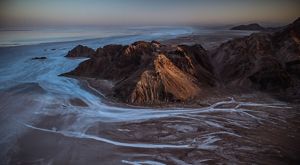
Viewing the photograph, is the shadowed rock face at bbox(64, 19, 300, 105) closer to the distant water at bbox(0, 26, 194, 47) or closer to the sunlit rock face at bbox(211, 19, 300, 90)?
the sunlit rock face at bbox(211, 19, 300, 90)

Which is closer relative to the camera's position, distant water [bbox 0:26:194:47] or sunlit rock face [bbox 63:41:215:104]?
sunlit rock face [bbox 63:41:215:104]

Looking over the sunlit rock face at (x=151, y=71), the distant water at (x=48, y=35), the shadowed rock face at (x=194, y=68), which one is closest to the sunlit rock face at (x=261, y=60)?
the shadowed rock face at (x=194, y=68)

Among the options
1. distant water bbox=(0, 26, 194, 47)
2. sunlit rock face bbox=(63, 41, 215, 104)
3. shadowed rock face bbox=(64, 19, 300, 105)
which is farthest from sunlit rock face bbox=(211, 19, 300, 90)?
distant water bbox=(0, 26, 194, 47)

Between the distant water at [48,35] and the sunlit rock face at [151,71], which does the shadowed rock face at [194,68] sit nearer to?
the sunlit rock face at [151,71]

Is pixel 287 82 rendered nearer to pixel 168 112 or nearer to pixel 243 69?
pixel 243 69

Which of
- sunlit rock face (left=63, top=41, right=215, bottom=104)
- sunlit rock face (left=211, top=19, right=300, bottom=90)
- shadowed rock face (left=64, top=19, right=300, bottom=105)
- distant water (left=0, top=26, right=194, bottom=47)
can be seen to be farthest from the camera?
distant water (left=0, top=26, right=194, bottom=47)

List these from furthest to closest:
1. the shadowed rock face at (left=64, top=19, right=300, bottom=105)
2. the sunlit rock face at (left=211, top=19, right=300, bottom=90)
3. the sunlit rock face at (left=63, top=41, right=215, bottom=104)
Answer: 1. the sunlit rock face at (left=211, top=19, right=300, bottom=90)
2. the shadowed rock face at (left=64, top=19, right=300, bottom=105)
3. the sunlit rock face at (left=63, top=41, right=215, bottom=104)
